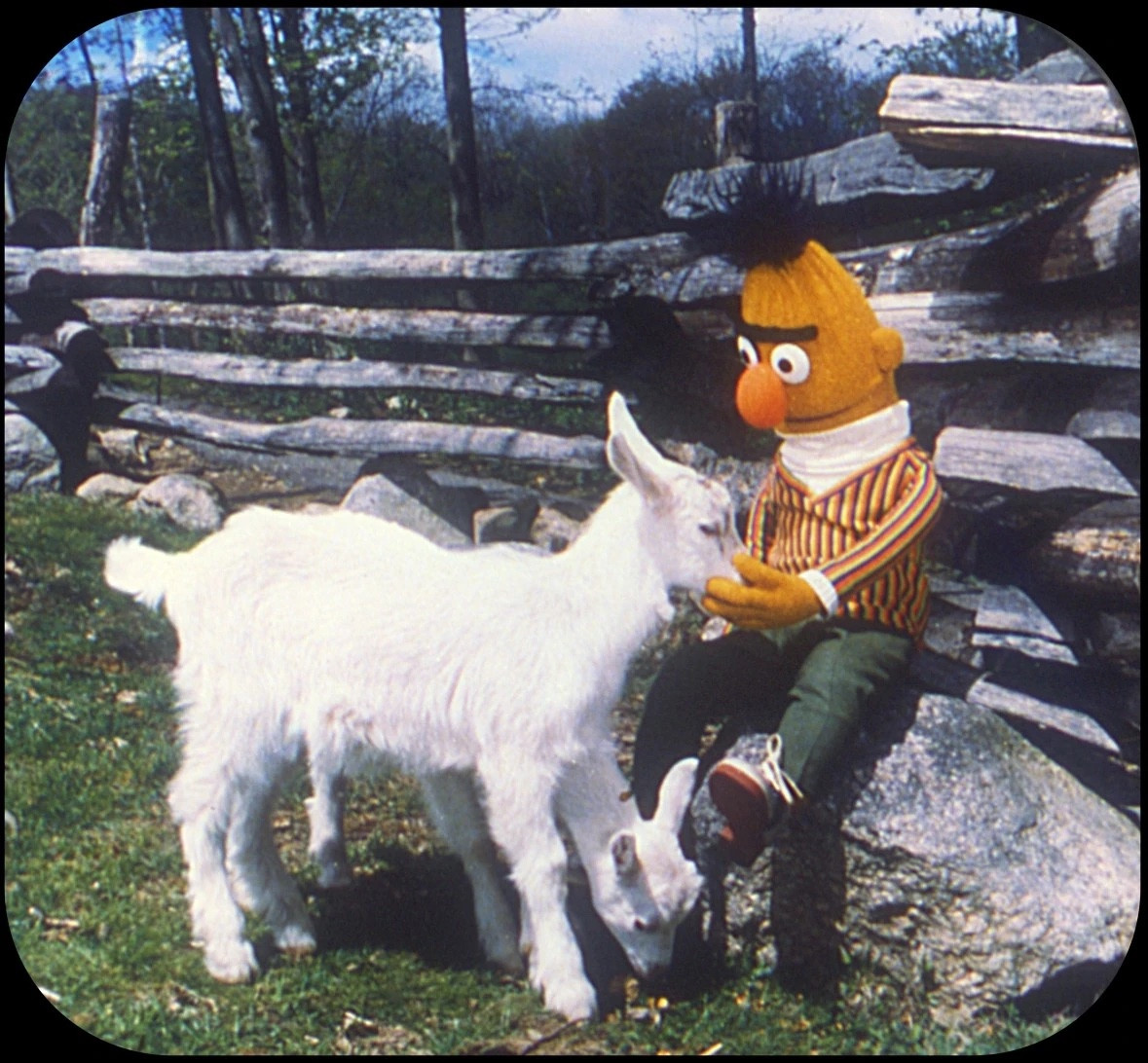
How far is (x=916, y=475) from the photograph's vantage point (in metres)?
2.65

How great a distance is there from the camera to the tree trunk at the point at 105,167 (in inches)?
123

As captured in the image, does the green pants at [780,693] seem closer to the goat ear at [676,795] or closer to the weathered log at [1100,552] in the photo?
the goat ear at [676,795]

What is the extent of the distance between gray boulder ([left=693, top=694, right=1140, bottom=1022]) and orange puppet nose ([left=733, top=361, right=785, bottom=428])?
788 mm

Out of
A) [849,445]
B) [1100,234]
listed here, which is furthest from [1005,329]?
[849,445]

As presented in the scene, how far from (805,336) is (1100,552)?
0.99 meters

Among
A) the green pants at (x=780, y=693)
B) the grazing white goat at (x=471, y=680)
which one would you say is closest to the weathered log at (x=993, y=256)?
the grazing white goat at (x=471, y=680)

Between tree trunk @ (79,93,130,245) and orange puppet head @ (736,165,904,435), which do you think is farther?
tree trunk @ (79,93,130,245)

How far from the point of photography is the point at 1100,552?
2.96 m

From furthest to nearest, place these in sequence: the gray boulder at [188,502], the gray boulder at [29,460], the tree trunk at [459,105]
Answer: the gray boulder at [29,460] < the gray boulder at [188,502] < the tree trunk at [459,105]

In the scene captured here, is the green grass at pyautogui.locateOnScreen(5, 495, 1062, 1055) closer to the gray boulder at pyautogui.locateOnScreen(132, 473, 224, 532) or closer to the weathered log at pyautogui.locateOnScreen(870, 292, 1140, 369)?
the gray boulder at pyautogui.locateOnScreen(132, 473, 224, 532)

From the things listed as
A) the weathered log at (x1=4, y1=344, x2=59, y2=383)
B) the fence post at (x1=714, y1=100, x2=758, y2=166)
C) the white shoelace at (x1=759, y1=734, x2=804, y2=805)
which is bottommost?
the white shoelace at (x1=759, y1=734, x2=804, y2=805)

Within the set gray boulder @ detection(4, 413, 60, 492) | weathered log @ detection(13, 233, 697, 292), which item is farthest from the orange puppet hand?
gray boulder @ detection(4, 413, 60, 492)

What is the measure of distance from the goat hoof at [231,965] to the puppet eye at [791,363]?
1.80 meters

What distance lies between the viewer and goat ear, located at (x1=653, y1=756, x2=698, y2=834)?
2670 mm
